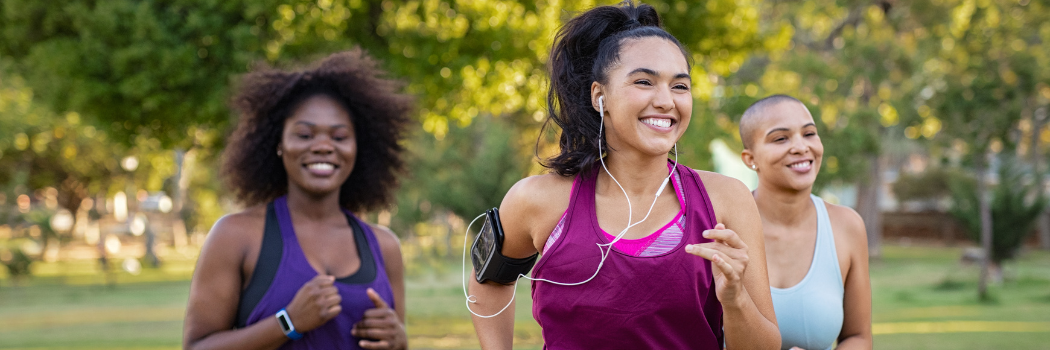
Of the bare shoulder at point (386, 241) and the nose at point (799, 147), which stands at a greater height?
the nose at point (799, 147)

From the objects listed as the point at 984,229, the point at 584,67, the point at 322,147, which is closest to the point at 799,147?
the point at 584,67

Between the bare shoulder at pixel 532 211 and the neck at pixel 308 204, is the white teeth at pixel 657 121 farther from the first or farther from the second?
the neck at pixel 308 204

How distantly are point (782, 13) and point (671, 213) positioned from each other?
94.3 ft

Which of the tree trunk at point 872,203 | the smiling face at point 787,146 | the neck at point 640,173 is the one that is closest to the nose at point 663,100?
the neck at point 640,173

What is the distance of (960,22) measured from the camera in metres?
20.0

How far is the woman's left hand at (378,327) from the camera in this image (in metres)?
3.38

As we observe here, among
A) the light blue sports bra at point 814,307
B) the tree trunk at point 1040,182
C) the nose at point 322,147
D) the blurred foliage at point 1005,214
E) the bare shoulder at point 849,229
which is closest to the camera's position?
the light blue sports bra at point 814,307

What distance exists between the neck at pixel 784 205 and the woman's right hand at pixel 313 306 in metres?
1.70

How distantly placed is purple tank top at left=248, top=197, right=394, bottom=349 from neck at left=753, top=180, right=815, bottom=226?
5.25 ft

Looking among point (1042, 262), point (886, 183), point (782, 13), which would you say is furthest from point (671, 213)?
point (886, 183)

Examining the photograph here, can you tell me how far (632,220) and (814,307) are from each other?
1.11m

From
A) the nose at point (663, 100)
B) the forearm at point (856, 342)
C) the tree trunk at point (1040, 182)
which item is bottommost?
the forearm at point (856, 342)

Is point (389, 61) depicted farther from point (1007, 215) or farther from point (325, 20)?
point (1007, 215)

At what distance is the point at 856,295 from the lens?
10.6 ft
